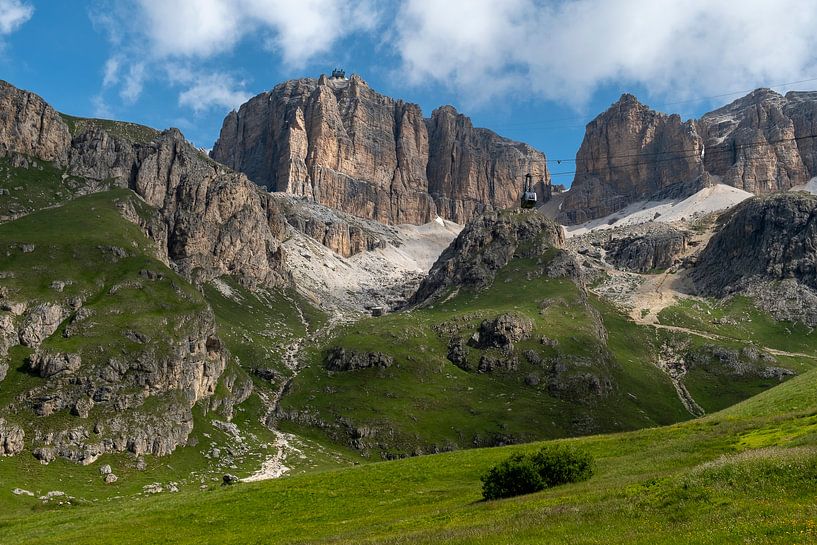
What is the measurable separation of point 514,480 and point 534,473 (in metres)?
1.45

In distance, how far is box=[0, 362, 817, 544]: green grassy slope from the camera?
26062 millimetres

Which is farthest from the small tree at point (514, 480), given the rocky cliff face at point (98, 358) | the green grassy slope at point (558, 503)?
the rocky cliff face at point (98, 358)

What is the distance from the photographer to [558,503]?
3591cm

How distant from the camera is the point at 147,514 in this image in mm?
61250

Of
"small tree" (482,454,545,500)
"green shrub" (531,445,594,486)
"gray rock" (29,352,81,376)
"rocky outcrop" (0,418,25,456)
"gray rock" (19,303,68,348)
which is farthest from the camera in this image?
"gray rock" (19,303,68,348)

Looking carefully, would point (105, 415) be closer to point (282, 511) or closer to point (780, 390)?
point (282, 511)

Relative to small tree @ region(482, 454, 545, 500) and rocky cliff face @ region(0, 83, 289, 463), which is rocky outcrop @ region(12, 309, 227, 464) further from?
small tree @ region(482, 454, 545, 500)

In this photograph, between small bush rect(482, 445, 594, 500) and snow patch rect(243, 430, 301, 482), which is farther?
snow patch rect(243, 430, 301, 482)

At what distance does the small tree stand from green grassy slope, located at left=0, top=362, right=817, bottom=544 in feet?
7.63

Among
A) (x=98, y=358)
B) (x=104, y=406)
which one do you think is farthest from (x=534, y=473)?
(x=98, y=358)

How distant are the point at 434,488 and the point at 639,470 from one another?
19.0 metres

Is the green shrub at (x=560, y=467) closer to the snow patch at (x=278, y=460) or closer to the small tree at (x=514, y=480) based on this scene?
the small tree at (x=514, y=480)

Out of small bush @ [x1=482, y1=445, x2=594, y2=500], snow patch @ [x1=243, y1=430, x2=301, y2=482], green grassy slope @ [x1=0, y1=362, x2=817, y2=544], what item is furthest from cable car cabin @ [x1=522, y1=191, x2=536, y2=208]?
small bush @ [x1=482, y1=445, x2=594, y2=500]

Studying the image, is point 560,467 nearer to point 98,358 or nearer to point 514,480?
point 514,480
